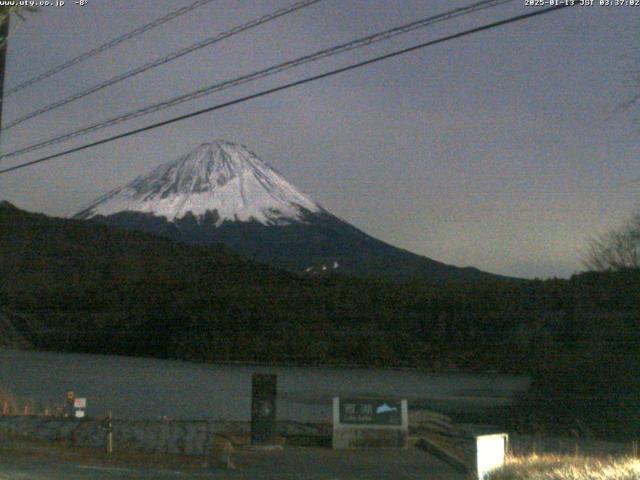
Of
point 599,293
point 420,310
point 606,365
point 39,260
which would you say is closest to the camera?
point 606,365

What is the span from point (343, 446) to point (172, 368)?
1934 centimetres

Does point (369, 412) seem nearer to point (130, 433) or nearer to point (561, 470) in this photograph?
point (130, 433)

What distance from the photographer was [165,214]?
129 m

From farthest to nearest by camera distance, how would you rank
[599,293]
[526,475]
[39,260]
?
→ [39,260] → [599,293] → [526,475]

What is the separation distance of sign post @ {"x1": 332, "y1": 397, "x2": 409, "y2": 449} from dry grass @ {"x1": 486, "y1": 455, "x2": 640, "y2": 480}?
4.84m

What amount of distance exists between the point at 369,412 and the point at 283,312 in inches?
1212

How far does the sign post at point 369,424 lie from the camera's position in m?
16.2

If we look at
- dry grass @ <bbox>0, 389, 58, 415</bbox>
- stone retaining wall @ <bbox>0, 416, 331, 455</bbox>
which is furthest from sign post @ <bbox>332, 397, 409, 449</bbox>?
dry grass @ <bbox>0, 389, 58, 415</bbox>

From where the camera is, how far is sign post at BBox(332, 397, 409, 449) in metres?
16.2

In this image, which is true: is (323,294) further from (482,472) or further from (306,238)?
(306,238)

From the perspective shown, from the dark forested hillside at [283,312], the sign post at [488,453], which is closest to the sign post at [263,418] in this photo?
the sign post at [488,453]

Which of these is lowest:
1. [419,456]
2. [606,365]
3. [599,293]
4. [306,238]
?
[419,456]

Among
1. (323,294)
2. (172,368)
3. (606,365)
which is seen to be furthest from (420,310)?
(606,365)

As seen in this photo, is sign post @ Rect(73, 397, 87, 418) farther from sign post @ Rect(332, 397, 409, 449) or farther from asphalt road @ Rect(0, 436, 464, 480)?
sign post @ Rect(332, 397, 409, 449)
